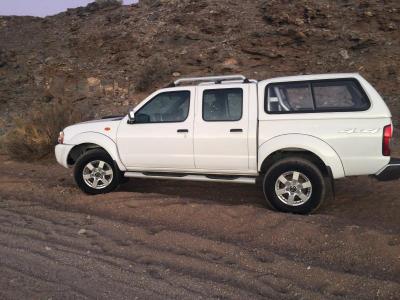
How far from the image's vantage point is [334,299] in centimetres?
417

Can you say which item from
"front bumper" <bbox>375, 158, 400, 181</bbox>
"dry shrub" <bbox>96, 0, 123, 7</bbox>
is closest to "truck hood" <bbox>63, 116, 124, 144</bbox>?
"front bumper" <bbox>375, 158, 400, 181</bbox>

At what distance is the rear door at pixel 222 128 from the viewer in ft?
22.9

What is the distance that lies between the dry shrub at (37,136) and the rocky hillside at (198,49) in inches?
174

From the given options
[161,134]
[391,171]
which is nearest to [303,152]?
[391,171]

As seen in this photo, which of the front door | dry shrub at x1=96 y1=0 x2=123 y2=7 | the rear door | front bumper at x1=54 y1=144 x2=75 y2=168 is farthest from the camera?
dry shrub at x1=96 y1=0 x2=123 y2=7

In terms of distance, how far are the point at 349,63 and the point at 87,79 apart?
10079 millimetres

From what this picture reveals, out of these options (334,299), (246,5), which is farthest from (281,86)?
(246,5)

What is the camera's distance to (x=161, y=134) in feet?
24.4

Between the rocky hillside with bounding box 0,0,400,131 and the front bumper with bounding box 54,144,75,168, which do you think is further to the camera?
the rocky hillside with bounding box 0,0,400,131

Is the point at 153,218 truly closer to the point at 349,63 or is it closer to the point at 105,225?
the point at 105,225

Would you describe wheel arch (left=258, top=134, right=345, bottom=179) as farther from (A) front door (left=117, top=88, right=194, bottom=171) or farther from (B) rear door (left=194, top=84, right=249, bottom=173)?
(A) front door (left=117, top=88, right=194, bottom=171)

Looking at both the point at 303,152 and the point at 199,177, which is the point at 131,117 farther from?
the point at 303,152

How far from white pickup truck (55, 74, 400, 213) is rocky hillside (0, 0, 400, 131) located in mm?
9155

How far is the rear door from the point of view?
6969 mm
